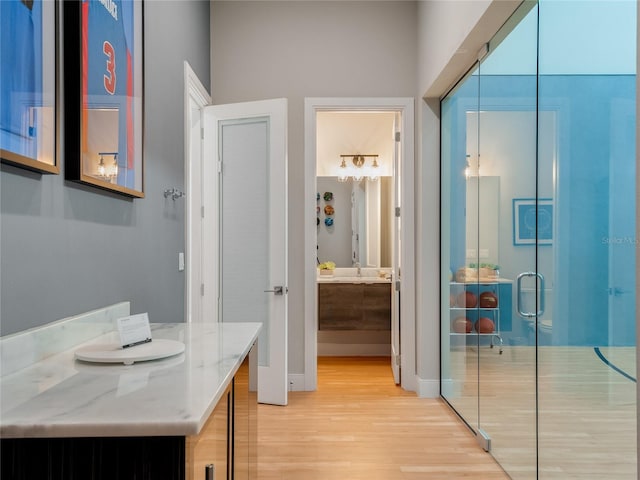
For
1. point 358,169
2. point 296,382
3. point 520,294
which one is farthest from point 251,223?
point 358,169

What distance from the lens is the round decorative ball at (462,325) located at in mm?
3008

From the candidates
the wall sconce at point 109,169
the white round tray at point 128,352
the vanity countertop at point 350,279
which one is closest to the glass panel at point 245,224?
the vanity countertop at point 350,279

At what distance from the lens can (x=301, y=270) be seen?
3885 millimetres

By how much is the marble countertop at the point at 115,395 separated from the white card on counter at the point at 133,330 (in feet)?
0.45

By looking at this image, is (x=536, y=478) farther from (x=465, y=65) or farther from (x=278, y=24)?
(x=278, y=24)

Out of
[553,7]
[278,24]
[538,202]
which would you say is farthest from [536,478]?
[278,24]

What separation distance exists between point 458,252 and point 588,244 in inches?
59.6

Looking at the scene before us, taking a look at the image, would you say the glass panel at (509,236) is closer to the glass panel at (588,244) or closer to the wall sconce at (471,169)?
the wall sconce at (471,169)

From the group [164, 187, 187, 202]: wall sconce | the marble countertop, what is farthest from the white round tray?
[164, 187, 187, 202]: wall sconce

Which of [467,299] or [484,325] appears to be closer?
[484,325]

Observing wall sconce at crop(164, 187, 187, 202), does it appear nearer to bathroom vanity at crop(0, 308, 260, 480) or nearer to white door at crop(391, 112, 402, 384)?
bathroom vanity at crop(0, 308, 260, 480)

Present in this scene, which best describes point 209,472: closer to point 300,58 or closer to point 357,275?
point 300,58

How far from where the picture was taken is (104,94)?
1.78 m

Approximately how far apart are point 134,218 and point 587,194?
5.73ft
